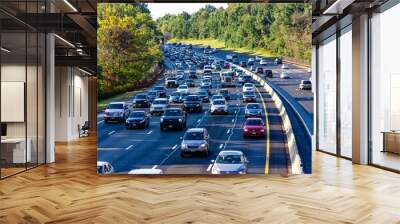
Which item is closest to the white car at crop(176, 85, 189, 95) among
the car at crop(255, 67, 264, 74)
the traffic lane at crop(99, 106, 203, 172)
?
the traffic lane at crop(99, 106, 203, 172)

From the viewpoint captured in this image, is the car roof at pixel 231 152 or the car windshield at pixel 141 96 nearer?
the car roof at pixel 231 152

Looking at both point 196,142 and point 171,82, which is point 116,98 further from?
point 196,142

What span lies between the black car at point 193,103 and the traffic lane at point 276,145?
118cm

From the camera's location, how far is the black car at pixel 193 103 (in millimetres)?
7820

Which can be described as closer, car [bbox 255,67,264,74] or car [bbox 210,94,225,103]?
car [bbox 210,94,225,103]

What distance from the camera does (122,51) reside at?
7.91 metres

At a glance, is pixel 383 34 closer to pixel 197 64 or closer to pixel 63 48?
pixel 197 64

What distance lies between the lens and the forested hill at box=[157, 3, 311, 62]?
789cm

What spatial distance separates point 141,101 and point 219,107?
1.38 meters

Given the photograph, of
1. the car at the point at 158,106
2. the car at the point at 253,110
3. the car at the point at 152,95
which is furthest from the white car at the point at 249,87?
the car at the point at 152,95

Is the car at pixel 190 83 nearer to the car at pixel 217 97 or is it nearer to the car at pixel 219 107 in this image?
the car at pixel 217 97

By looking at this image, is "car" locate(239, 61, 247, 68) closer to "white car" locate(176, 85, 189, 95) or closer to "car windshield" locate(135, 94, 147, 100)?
"white car" locate(176, 85, 189, 95)

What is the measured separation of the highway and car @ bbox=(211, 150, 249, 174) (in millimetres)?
73

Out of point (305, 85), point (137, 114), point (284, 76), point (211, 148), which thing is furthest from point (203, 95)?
point (305, 85)
